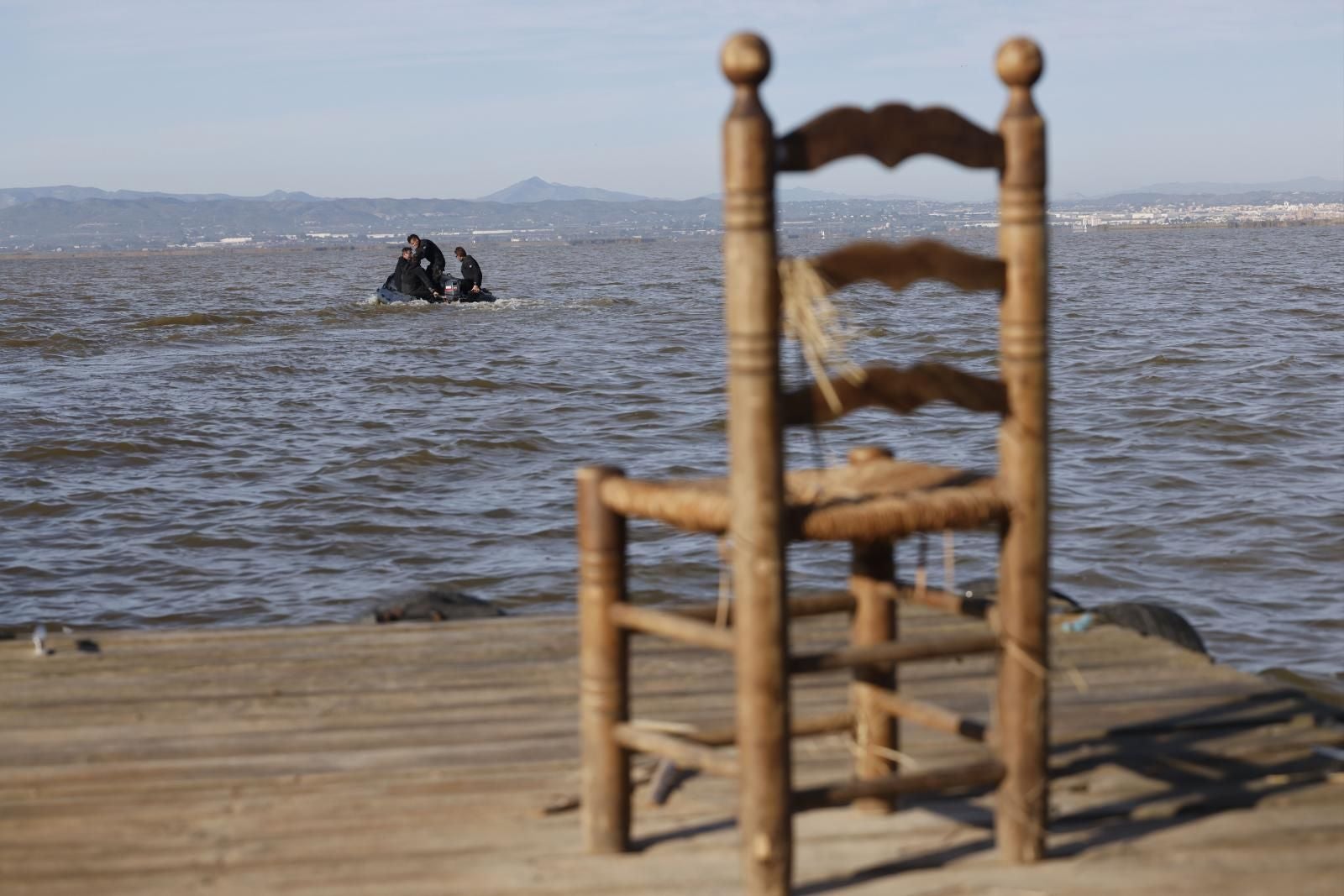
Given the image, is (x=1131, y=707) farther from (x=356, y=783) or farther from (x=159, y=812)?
(x=159, y=812)

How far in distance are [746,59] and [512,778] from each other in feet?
6.56

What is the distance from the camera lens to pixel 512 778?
3.98 m

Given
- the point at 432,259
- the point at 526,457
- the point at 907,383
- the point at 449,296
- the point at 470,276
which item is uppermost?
the point at 432,259

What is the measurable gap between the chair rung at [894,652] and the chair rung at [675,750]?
0.26 m

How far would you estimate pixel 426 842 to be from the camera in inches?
140

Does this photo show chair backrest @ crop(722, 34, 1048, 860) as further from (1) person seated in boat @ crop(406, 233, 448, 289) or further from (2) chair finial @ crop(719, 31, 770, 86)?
(1) person seated in boat @ crop(406, 233, 448, 289)

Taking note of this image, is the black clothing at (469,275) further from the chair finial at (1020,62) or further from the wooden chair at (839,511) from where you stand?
the chair finial at (1020,62)

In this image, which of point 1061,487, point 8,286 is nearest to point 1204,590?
point 1061,487

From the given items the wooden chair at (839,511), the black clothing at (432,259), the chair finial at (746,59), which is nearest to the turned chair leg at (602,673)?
the wooden chair at (839,511)

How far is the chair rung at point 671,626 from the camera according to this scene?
3107 mm

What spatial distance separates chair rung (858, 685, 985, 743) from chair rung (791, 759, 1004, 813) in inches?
5.1

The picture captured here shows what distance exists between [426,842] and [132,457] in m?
11.3

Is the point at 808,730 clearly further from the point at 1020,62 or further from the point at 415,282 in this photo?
the point at 415,282

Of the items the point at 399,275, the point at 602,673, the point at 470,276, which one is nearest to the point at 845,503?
the point at 602,673
